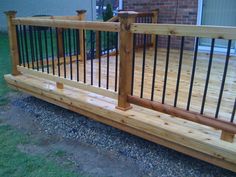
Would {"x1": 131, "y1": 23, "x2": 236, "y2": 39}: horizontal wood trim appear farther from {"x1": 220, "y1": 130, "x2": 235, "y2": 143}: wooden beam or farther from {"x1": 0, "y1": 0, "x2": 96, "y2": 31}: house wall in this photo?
{"x1": 0, "y1": 0, "x2": 96, "y2": 31}: house wall

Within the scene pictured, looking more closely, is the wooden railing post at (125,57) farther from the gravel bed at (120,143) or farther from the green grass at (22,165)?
the green grass at (22,165)

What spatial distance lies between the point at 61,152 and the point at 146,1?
15.8ft

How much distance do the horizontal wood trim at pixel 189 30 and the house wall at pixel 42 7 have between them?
39.6 feet

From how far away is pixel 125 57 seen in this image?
2764 millimetres

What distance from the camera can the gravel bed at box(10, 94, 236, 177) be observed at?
2.64m

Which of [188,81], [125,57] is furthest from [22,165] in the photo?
[188,81]

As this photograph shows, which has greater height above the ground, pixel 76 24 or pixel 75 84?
pixel 76 24

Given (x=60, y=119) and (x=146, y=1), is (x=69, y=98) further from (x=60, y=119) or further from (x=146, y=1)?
(x=146, y=1)

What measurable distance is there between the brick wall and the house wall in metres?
8.54

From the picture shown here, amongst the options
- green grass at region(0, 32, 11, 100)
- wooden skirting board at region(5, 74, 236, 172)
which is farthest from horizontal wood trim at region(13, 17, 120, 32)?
green grass at region(0, 32, 11, 100)

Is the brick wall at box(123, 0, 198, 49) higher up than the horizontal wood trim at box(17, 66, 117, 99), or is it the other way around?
the brick wall at box(123, 0, 198, 49)

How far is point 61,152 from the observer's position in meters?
2.91

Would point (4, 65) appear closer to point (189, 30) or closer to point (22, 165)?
point (22, 165)

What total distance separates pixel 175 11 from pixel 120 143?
402cm
